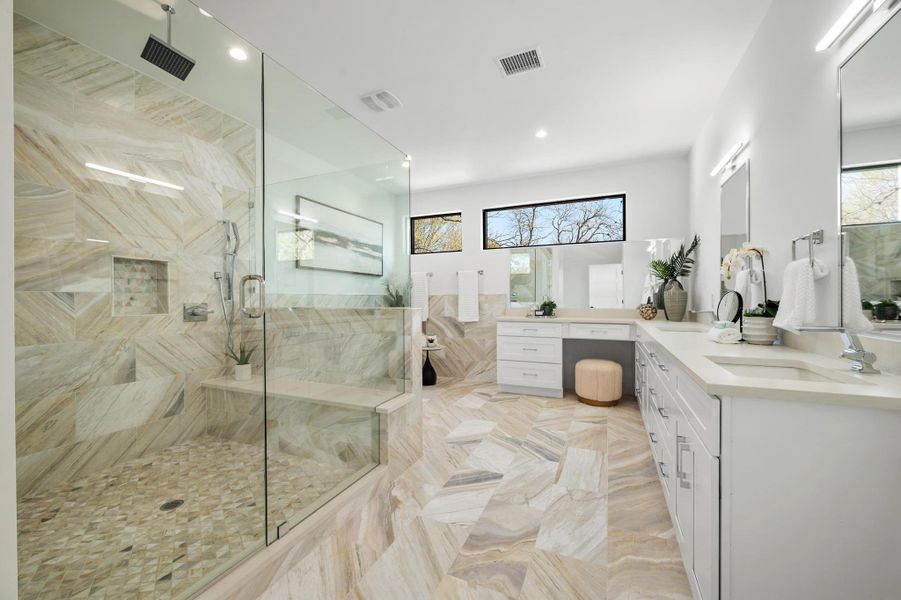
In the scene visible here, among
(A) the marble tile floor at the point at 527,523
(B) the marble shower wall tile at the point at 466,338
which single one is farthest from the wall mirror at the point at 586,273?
(A) the marble tile floor at the point at 527,523

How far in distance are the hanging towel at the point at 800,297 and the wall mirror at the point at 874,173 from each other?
125mm

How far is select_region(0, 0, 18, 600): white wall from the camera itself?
563mm

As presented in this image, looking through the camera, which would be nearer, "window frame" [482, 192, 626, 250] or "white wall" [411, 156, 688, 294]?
"white wall" [411, 156, 688, 294]

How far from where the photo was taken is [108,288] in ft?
6.53

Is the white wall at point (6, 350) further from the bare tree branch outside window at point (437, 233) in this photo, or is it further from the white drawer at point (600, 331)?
the bare tree branch outside window at point (437, 233)

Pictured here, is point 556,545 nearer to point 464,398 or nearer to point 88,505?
point 88,505

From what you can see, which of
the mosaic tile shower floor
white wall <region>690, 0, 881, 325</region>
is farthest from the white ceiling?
the mosaic tile shower floor

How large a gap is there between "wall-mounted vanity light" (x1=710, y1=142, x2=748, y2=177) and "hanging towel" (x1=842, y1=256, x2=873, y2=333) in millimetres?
1336

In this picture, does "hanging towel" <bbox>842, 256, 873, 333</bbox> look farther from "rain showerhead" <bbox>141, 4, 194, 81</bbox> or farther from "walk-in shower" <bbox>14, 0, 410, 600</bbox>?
"rain showerhead" <bbox>141, 4, 194, 81</bbox>

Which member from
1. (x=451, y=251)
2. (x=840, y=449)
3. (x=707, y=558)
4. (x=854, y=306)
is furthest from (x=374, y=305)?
(x=451, y=251)

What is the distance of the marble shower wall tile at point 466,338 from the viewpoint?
4.65 metres

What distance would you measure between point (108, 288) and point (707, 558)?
2.89 metres

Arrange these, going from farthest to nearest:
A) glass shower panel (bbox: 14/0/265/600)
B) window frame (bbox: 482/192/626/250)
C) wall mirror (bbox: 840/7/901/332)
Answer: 1. window frame (bbox: 482/192/626/250)
2. glass shower panel (bbox: 14/0/265/600)
3. wall mirror (bbox: 840/7/901/332)

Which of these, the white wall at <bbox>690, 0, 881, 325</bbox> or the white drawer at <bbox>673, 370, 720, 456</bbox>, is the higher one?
the white wall at <bbox>690, 0, 881, 325</bbox>
